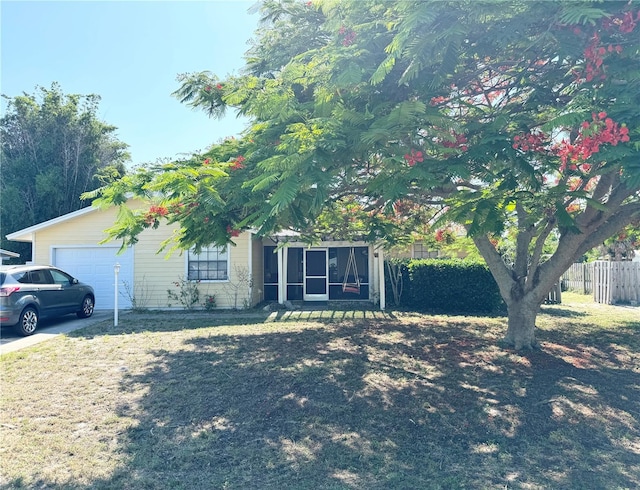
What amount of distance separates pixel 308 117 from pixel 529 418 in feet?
14.8

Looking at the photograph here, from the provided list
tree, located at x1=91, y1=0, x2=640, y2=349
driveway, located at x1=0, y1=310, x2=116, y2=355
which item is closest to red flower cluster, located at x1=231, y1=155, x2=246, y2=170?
tree, located at x1=91, y1=0, x2=640, y2=349

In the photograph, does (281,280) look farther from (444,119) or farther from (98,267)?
(444,119)

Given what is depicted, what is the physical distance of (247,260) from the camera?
48.9 feet

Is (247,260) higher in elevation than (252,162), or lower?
lower

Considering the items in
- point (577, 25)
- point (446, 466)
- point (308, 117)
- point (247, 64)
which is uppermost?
point (247, 64)

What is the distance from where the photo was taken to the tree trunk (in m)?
8.02

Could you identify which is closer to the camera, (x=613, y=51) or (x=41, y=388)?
(x=613, y=51)

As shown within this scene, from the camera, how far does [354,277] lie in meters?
18.8

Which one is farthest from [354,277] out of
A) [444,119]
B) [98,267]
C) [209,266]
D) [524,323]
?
[444,119]

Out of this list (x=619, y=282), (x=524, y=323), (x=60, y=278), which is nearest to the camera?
(x=524, y=323)

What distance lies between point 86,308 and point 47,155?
14560mm

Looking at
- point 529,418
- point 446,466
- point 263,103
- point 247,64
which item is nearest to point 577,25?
point 263,103

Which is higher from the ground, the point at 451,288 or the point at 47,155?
the point at 47,155

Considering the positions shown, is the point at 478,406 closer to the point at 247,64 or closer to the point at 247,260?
the point at 247,64
